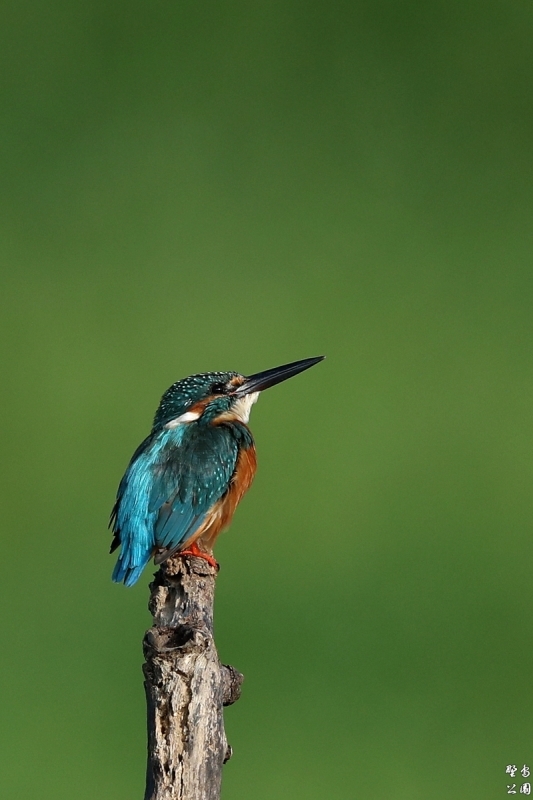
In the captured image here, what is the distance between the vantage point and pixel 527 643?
3.41m

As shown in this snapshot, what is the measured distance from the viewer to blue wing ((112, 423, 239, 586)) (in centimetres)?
240

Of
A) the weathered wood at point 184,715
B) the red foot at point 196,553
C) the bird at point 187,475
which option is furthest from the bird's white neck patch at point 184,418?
the weathered wood at point 184,715

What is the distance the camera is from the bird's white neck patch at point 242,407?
2826 millimetres

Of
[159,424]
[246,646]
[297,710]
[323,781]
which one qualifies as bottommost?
A: [323,781]

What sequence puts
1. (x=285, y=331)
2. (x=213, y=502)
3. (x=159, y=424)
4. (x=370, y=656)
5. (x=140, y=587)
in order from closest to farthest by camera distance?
1. (x=213, y=502)
2. (x=159, y=424)
3. (x=370, y=656)
4. (x=140, y=587)
5. (x=285, y=331)

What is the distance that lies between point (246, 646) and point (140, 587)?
408 millimetres

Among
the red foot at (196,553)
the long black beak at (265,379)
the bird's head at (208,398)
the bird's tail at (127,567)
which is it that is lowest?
the bird's tail at (127,567)

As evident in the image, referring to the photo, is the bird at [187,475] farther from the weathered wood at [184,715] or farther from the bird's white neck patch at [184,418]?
the weathered wood at [184,715]

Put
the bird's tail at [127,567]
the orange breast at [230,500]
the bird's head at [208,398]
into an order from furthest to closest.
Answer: the bird's head at [208,398] < the orange breast at [230,500] < the bird's tail at [127,567]

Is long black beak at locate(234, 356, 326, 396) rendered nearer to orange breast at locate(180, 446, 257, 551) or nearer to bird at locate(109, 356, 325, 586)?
bird at locate(109, 356, 325, 586)

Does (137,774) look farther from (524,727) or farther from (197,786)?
(197,786)

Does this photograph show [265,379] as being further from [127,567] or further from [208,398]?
[127,567]

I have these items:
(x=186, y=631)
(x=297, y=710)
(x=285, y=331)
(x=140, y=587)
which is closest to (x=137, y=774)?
(x=297, y=710)

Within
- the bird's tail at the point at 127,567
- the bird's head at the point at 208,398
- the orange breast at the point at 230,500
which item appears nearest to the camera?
the bird's tail at the point at 127,567
